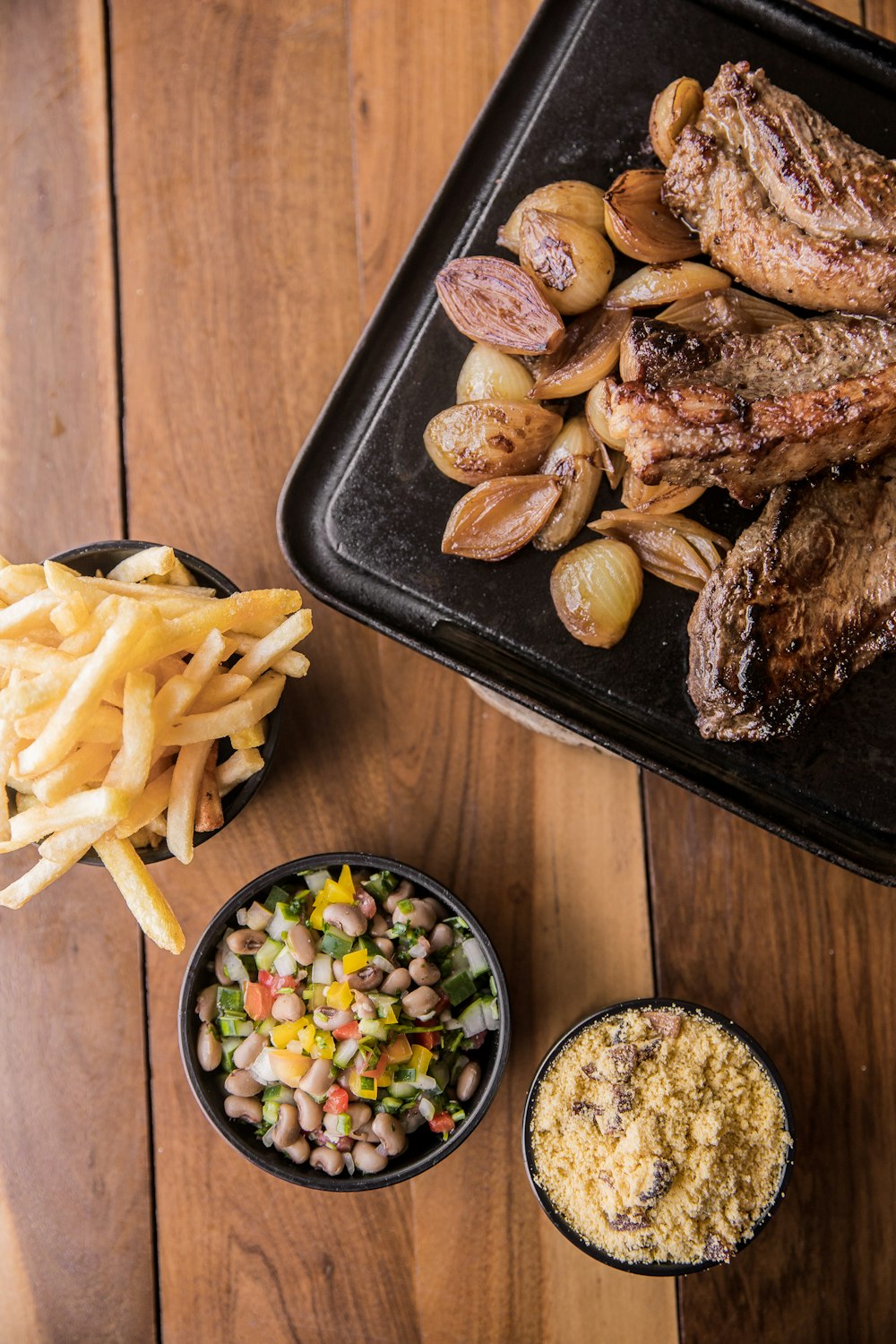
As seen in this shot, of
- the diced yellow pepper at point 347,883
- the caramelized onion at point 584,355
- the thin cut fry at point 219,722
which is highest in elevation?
the caramelized onion at point 584,355

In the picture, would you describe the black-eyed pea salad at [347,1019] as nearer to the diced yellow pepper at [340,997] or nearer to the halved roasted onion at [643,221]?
A: the diced yellow pepper at [340,997]

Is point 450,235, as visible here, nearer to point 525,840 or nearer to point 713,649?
point 713,649

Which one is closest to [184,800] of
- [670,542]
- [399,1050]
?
[399,1050]

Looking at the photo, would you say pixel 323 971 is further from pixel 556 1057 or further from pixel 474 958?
pixel 556 1057

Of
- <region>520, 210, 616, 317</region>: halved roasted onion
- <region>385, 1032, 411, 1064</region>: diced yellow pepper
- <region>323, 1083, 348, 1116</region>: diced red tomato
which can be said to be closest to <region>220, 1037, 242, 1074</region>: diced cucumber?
<region>323, 1083, 348, 1116</region>: diced red tomato

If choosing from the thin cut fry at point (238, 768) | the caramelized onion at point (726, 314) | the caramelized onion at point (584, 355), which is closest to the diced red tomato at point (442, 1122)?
the thin cut fry at point (238, 768)

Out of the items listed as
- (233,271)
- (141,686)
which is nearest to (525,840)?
(141,686)
